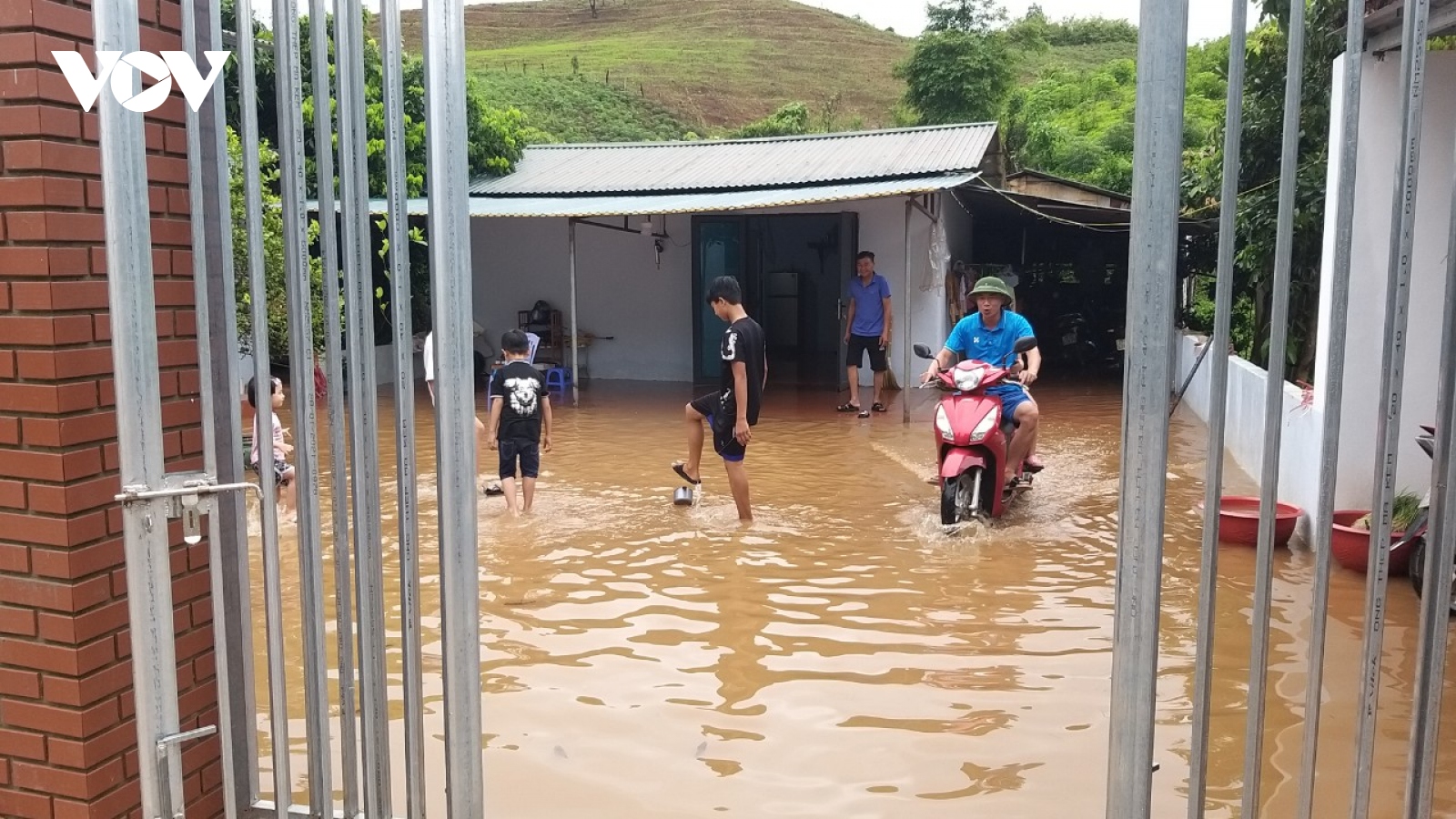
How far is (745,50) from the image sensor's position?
2079 inches

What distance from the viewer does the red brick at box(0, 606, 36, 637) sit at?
2.30 metres

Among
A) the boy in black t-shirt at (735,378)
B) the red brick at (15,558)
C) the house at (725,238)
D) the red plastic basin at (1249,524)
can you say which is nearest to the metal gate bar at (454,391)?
the red brick at (15,558)

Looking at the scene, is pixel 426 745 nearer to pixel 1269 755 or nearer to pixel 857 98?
pixel 1269 755

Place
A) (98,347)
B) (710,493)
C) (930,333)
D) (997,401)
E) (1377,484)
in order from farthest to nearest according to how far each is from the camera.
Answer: (930,333) < (710,493) < (997,401) < (98,347) < (1377,484)

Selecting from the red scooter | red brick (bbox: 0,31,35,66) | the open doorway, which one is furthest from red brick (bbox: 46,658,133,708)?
the open doorway

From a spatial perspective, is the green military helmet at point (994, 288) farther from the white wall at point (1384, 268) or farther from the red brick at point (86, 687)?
the red brick at point (86, 687)

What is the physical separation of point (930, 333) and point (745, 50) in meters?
43.7

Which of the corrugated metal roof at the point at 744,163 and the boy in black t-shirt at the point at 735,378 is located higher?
the corrugated metal roof at the point at 744,163

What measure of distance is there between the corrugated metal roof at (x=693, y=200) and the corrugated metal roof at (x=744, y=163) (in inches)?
8.3

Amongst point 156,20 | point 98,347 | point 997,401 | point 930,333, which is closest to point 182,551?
point 98,347

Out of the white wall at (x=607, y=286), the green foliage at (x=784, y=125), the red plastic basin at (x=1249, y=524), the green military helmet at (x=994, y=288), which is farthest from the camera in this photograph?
the green foliage at (x=784, y=125)

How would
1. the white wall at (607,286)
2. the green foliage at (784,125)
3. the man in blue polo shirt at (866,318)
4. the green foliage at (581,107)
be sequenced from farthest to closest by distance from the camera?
the green foliage at (581,107) → the green foliage at (784,125) → the white wall at (607,286) → the man in blue polo shirt at (866,318)

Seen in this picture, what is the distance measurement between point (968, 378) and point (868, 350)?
4.93m

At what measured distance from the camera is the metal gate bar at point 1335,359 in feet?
5.47
